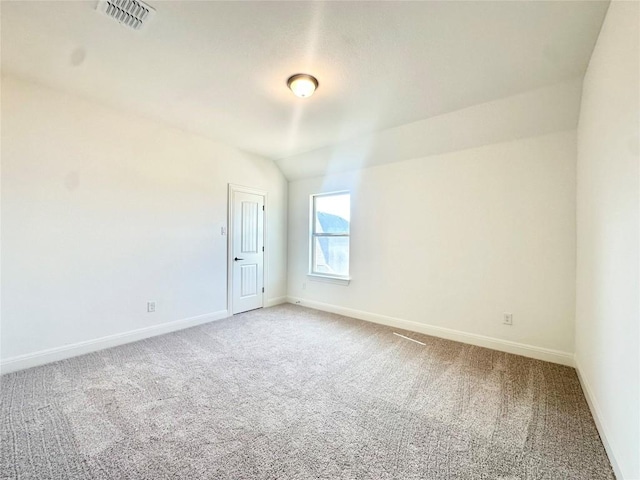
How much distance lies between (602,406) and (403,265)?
2.26 metres

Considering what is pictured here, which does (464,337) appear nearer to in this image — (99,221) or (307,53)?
(307,53)

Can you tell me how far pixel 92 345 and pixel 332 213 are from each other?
3534mm

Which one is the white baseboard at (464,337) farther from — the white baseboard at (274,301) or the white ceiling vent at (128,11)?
the white ceiling vent at (128,11)

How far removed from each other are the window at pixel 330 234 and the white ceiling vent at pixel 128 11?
317 cm

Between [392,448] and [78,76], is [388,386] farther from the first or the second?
[78,76]

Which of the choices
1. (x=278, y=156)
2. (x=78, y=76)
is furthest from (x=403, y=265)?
(x=78, y=76)

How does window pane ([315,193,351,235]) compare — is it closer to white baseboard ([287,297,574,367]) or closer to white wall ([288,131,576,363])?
white wall ([288,131,576,363])

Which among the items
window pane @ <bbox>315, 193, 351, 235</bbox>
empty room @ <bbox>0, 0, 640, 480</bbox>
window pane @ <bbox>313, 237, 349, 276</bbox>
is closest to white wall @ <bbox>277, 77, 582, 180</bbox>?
empty room @ <bbox>0, 0, 640, 480</bbox>

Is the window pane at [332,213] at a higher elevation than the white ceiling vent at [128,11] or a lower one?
lower

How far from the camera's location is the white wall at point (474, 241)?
276 centimetres

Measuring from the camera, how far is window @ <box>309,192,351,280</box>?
14.8 feet

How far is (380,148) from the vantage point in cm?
371

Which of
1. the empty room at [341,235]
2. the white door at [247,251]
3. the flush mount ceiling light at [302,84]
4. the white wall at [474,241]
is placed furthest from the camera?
the white door at [247,251]

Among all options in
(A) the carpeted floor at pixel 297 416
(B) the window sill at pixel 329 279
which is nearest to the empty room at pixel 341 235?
(A) the carpeted floor at pixel 297 416
